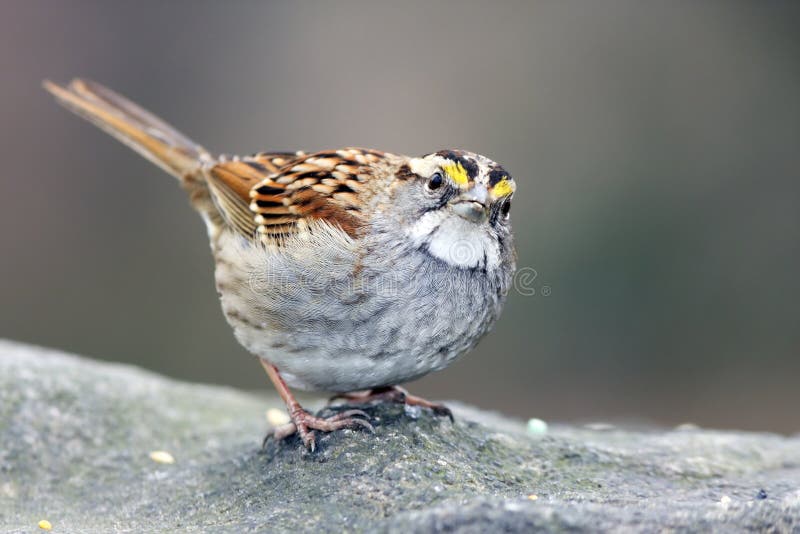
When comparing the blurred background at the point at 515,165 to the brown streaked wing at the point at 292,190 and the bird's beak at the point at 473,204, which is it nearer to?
the brown streaked wing at the point at 292,190

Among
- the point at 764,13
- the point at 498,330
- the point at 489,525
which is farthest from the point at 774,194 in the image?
the point at 489,525

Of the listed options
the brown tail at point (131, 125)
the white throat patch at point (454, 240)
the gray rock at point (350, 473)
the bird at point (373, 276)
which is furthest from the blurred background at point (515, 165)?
the white throat patch at point (454, 240)

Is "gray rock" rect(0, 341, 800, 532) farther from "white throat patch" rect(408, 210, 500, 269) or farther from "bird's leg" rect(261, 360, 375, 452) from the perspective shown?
"white throat patch" rect(408, 210, 500, 269)

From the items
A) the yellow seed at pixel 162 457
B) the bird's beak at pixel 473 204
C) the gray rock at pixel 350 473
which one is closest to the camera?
the gray rock at pixel 350 473

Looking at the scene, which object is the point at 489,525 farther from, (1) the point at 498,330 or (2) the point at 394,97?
(2) the point at 394,97

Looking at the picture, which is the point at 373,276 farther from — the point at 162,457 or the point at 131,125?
the point at 131,125

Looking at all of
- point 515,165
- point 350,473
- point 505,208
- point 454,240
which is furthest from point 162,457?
point 515,165

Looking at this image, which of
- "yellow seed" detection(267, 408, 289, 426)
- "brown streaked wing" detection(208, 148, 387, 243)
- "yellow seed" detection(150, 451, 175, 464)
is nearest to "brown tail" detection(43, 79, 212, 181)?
"brown streaked wing" detection(208, 148, 387, 243)
